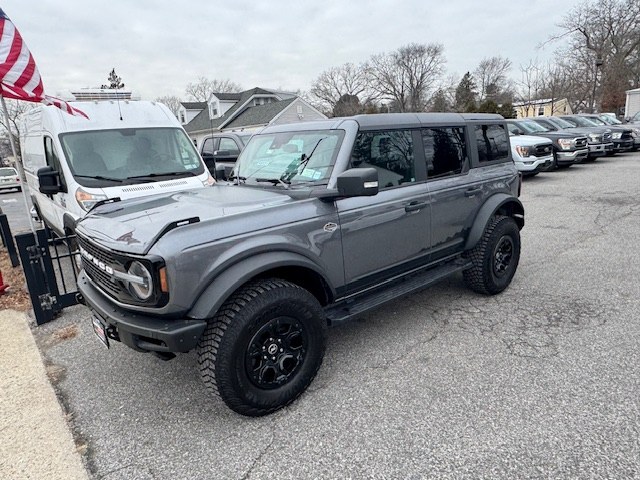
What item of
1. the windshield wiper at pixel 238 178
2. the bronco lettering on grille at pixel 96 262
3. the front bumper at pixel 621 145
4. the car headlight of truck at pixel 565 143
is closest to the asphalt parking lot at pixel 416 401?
the bronco lettering on grille at pixel 96 262

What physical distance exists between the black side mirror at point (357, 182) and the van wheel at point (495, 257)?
194 cm

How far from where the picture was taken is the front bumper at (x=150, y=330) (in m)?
2.23

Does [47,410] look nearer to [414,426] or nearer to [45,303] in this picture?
[45,303]

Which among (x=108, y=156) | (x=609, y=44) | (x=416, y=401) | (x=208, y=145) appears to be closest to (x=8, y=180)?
(x=208, y=145)

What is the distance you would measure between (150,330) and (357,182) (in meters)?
1.50

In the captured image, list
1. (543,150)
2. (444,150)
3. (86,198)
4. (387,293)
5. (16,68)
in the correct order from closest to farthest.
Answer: (387,293)
(444,150)
(16,68)
(86,198)
(543,150)

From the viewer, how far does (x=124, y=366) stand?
3.33 m

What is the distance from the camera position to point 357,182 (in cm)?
259

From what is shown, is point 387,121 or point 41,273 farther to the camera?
point 41,273

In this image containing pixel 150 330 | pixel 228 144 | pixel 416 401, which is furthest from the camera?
pixel 228 144

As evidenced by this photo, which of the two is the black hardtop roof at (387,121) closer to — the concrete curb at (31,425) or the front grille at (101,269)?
the front grille at (101,269)

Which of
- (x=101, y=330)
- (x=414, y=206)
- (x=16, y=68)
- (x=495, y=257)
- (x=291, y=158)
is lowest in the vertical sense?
(x=495, y=257)

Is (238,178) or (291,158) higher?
(291,158)

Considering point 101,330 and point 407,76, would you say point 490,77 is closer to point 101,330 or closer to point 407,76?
point 407,76
